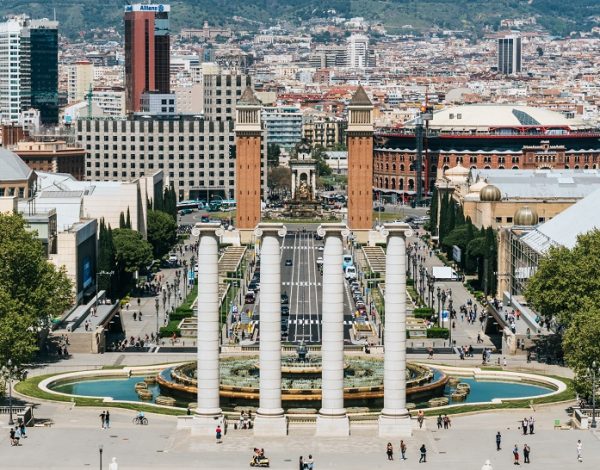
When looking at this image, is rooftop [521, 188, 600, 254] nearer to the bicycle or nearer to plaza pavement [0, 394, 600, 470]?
plaza pavement [0, 394, 600, 470]

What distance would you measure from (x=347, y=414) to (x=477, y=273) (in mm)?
67723

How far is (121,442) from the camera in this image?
7581 centimetres

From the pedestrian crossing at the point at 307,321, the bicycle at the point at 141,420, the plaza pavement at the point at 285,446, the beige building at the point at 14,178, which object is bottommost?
the pedestrian crossing at the point at 307,321

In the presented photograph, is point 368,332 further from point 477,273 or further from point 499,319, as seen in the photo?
point 477,273

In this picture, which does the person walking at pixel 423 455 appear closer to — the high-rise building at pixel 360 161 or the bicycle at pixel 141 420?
the bicycle at pixel 141 420

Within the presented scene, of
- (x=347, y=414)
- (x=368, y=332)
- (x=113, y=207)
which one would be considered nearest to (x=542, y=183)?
(x=113, y=207)

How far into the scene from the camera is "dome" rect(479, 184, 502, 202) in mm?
157125

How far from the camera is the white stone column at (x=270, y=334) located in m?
75.8

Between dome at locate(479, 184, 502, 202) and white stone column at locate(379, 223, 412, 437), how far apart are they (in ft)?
266

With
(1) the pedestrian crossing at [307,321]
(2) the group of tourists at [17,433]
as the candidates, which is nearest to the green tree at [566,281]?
(1) the pedestrian crossing at [307,321]

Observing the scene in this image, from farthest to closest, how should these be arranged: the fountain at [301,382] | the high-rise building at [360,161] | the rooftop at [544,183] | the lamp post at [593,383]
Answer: the high-rise building at [360,161] → the rooftop at [544,183] → the fountain at [301,382] → the lamp post at [593,383]

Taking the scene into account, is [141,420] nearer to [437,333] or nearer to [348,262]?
[437,333]

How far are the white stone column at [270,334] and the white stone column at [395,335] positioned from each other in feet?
13.4

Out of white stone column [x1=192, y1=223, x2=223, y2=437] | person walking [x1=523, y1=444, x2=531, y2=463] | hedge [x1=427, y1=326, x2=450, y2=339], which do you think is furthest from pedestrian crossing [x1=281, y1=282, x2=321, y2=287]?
person walking [x1=523, y1=444, x2=531, y2=463]
